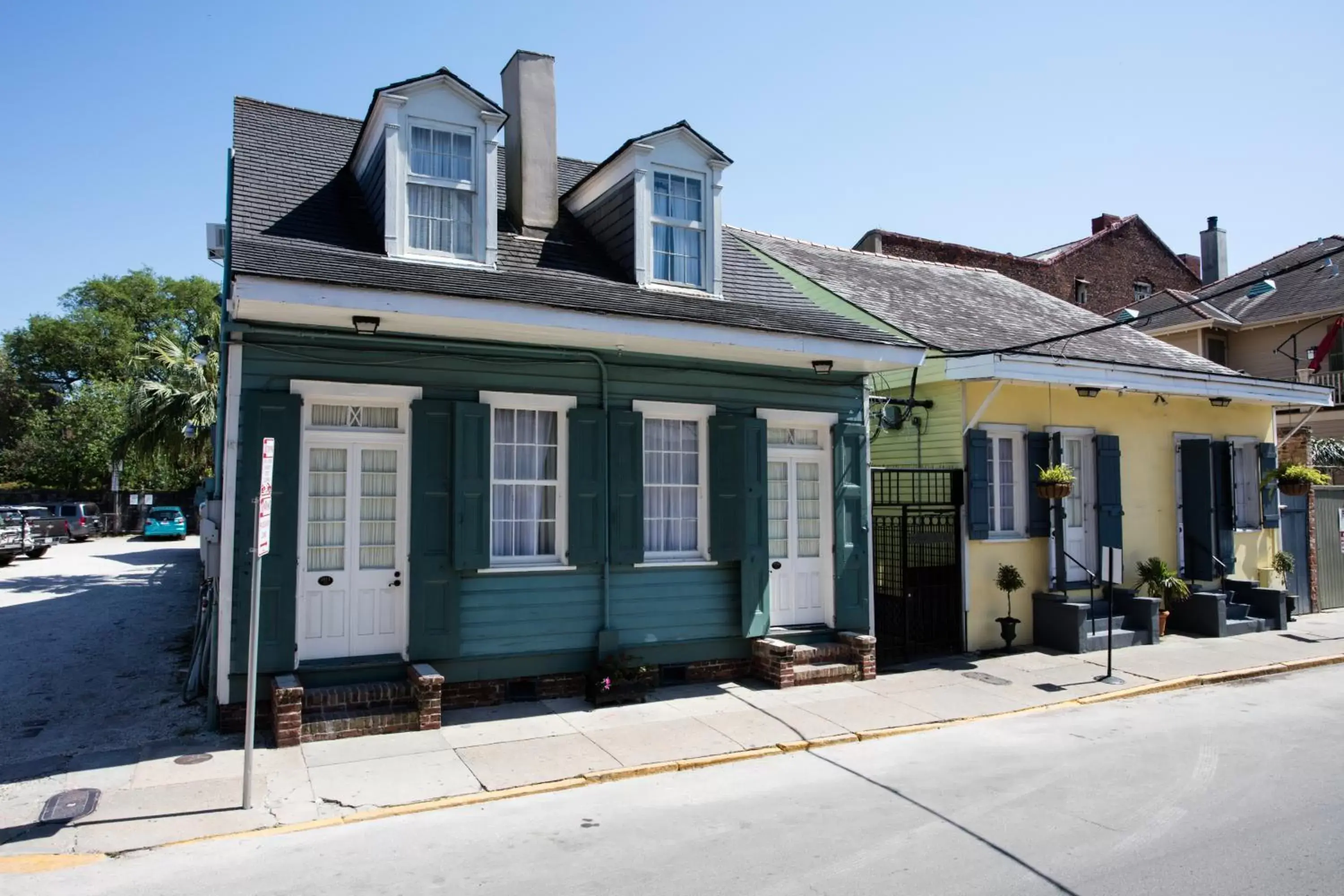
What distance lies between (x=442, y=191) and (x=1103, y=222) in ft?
106

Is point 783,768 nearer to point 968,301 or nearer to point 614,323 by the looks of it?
point 614,323

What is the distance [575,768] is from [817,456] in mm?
5530

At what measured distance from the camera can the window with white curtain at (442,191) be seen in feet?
32.2

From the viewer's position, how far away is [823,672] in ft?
35.1

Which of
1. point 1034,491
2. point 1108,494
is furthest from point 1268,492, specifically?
point 1034,491

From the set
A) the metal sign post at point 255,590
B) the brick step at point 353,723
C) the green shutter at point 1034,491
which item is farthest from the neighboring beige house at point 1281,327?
the metal sign post at point 255,590

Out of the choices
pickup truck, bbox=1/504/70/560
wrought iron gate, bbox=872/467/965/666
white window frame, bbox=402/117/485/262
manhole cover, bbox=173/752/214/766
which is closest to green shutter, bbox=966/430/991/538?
wrought iron gate, bbox=872/467/965/666

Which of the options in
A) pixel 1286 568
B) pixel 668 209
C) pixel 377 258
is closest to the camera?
pixel 377 258

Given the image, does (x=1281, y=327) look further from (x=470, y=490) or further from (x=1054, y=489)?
(x=470, y=490)

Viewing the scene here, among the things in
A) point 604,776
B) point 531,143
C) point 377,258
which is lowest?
point 604,776

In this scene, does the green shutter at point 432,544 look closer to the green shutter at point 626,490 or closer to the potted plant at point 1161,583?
the green shutter at point 626,490

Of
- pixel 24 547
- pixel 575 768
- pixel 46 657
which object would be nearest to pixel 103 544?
pixel 24 547

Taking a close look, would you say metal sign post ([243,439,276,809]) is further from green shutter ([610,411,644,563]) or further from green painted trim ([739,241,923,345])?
green painted trim ([739,241,923,345])

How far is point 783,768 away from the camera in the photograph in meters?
7.77
